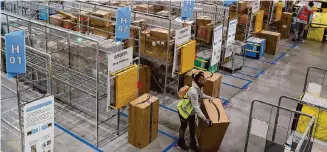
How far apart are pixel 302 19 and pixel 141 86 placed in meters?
10.0

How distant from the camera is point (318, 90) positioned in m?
7.14

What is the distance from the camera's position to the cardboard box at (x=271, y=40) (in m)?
13.8

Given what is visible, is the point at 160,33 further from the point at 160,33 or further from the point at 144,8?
the point at 144,8

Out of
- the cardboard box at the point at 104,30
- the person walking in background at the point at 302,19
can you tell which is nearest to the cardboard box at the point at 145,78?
the cardboard box at the point at 104,30

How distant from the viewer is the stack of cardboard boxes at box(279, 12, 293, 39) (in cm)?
1580

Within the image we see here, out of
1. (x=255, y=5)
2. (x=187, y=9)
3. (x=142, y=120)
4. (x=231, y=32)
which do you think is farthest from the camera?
(x=255, y=5)

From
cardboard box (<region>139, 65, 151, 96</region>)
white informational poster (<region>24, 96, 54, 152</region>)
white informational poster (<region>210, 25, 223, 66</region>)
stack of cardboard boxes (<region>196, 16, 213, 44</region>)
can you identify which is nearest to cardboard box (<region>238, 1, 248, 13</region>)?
stack of cardboard boxes (<region>196, 16, 213, 44</region>)

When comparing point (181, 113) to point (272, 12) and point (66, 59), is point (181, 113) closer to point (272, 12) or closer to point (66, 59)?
point (66, 59)

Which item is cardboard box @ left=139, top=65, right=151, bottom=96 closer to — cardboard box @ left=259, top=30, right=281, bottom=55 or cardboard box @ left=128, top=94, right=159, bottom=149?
cardboard box @ left=128, top=94, right=159, bottom=149

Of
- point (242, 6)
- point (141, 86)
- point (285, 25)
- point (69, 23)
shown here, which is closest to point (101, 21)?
point (69, 23)

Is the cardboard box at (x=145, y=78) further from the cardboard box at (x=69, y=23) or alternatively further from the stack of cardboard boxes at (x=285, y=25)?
the stack of cardboard boxes at (x=285, y=25)

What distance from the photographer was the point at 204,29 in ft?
33.4

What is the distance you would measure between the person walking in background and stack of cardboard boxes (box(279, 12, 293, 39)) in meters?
0.37

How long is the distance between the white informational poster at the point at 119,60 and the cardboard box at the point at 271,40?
854 cm
